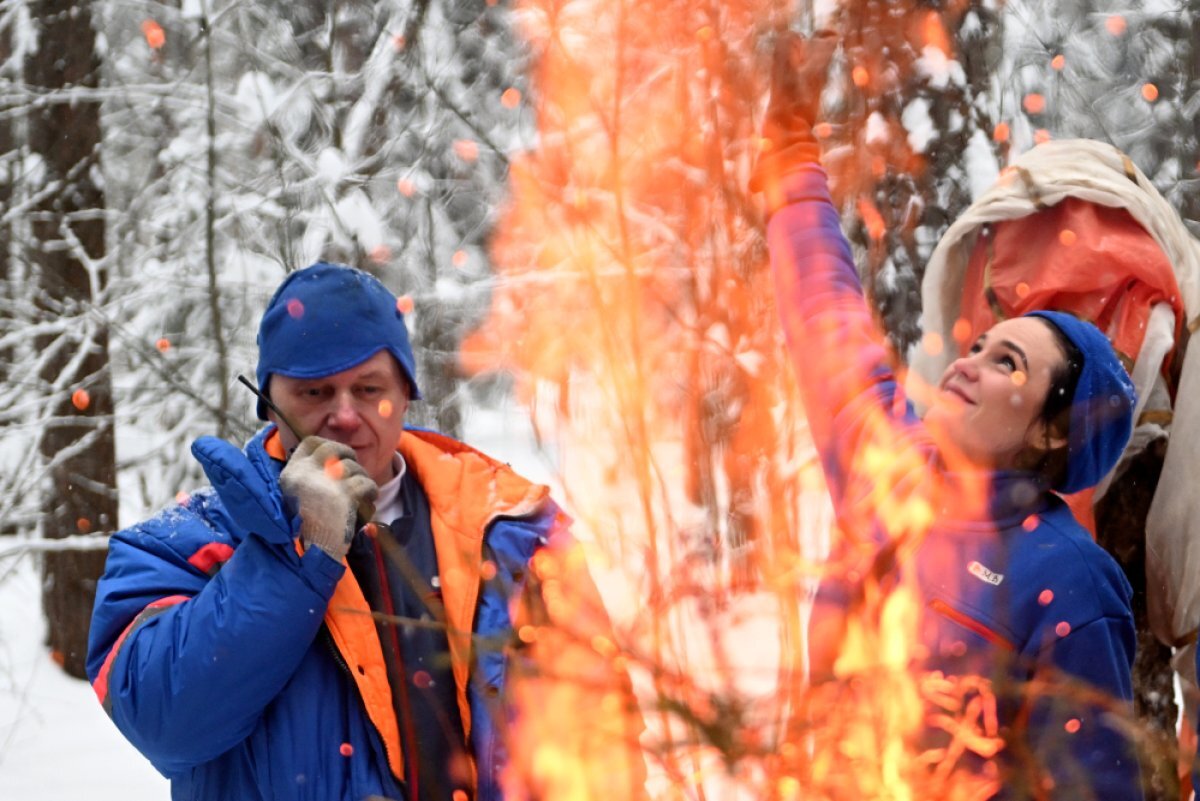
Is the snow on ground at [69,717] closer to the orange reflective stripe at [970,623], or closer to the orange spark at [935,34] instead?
the orange spark at [935,34]

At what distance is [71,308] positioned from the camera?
299 inches

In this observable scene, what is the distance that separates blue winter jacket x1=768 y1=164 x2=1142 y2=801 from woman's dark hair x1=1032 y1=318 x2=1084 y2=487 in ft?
0.12

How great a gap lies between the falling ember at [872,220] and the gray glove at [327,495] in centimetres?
205

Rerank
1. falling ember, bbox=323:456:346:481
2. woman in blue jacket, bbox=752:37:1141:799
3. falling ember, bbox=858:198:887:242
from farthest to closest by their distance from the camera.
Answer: falling ember, bbox=858:198:887:242
falling ember, bbox=323:456:346:481
woman in blue jacket, bbox=752:37:1141:799

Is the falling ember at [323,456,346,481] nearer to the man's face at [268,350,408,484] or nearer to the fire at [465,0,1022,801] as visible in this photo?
the man's face at [268,350,408,484]

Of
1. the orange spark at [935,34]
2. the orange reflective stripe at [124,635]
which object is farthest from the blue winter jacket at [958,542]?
the orange spark at [935,34]

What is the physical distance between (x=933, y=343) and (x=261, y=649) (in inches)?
66.6

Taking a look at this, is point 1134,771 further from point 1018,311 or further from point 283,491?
point 283,491

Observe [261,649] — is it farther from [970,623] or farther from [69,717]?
[69,717]

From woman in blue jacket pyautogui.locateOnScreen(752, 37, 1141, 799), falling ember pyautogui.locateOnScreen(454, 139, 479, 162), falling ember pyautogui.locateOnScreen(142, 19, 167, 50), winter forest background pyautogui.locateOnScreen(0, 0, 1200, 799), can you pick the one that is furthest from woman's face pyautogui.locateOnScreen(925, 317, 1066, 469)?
falling ember pyautogui.locateOnScreen(142, 19, 167, 50)

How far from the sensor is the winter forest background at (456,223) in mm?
6270

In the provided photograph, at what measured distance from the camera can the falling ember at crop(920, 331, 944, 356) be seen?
294 centimetres

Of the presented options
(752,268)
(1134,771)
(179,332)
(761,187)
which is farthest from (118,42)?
(1134,771)

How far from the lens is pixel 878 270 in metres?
3.69
